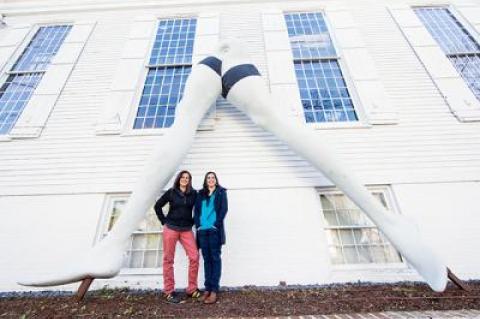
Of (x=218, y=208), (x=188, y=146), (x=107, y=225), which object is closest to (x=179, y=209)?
(x=218, y=208)

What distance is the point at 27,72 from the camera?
626 centimetres

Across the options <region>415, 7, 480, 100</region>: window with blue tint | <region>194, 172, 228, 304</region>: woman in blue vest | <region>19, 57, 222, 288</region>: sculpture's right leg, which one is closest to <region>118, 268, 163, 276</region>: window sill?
<region>19, 57, 222, 288</region>: sculpture's right leg

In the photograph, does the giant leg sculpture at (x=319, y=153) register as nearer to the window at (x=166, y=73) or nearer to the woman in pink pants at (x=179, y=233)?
the window at (x=166, y=73)

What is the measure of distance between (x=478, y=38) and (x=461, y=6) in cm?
131

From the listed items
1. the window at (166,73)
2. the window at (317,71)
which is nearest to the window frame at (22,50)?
the window at (166,73)

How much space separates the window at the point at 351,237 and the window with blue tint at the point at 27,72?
658cm

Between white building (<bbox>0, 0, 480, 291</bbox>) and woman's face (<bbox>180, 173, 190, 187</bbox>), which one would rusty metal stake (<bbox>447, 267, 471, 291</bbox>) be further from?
woman's face (<bbox>180, 173, 190, 187</bbox>)

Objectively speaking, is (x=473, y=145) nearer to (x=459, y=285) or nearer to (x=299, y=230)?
(x=459, y=285)

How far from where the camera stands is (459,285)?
11.4ft

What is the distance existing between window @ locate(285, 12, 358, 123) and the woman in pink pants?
9.62 feet

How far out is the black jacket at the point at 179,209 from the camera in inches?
141

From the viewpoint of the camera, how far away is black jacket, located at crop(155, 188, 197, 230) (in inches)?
141

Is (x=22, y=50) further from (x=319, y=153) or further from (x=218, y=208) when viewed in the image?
(x=319, y=153)

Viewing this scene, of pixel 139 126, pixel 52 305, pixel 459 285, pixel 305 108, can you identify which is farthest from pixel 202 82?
pixel 459 285
